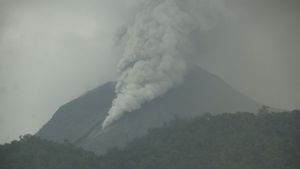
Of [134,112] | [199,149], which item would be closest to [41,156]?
[199,149]

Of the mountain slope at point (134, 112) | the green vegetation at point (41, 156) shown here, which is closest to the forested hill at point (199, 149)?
the green vegetation at point (41, 156)

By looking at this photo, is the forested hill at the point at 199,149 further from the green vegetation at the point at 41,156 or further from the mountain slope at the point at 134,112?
the mountain slope at the point at 134,112

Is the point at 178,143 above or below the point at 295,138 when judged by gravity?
above

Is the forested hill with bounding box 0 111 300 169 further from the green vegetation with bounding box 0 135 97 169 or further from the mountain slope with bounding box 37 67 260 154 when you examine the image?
the mountain slope with bounding box 37 67 260 154

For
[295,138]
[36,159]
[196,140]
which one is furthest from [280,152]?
[36,159]

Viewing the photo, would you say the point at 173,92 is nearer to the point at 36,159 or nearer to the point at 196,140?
the point at 196,140

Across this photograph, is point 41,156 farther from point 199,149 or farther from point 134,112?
point 134,112

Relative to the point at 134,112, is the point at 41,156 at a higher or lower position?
lower
